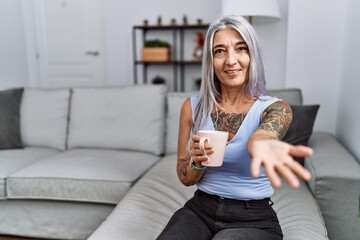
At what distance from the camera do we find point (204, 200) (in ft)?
3.83

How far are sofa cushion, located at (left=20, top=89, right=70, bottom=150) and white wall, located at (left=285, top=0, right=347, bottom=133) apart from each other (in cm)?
165

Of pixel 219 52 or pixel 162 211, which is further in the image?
pixel 162 211

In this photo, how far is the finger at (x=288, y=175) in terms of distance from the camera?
0.58 m

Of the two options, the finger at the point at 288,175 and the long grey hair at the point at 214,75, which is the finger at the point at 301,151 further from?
the long grey hair at the point at 214,75

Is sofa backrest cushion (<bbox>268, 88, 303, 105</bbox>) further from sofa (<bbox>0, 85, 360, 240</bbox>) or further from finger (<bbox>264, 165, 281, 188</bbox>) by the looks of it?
finger (<bbox>264, 165, 281, 188</bbox>)

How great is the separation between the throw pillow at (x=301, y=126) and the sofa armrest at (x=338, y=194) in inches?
8.4

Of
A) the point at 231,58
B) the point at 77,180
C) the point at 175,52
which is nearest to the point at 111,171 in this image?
the point at 77,180

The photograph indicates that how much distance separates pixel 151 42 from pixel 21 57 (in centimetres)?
178

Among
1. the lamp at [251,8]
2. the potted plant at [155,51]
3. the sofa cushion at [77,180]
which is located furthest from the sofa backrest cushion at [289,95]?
the potted plant at [155,51]

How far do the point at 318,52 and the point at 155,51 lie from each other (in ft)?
6.39

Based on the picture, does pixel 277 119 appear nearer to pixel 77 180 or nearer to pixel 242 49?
pixel 242 49

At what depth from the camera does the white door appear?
13.8ft

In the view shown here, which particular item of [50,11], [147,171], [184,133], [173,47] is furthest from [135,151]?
[50,11]

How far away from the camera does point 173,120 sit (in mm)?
2342
